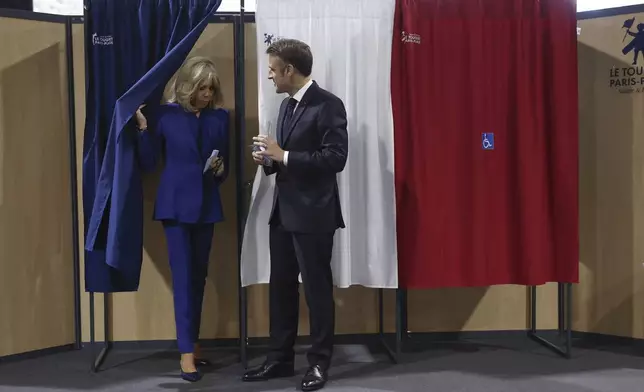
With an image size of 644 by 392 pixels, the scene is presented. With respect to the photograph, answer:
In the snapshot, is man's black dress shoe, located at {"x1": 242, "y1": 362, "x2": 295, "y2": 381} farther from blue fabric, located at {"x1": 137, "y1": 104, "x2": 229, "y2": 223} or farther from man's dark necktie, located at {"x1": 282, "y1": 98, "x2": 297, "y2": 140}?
man's dark necktie, located at {"x1": 282, "y1": 98, "x2": 297, "y2": 140}

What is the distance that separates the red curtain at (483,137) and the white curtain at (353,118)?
0.07 meters

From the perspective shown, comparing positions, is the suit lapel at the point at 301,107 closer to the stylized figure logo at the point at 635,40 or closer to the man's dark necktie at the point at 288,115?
the man's dark necktie at the point at 288,115

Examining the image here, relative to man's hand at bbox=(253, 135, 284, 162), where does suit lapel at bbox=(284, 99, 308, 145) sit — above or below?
above

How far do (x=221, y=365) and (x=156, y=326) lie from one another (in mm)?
531

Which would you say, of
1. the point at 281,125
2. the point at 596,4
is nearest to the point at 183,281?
the point at 281,125

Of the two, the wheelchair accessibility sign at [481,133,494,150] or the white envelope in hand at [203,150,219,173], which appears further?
the wheelchair accessibility sign at [481,133,494,150]

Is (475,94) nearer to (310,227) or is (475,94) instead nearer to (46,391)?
(310,227)

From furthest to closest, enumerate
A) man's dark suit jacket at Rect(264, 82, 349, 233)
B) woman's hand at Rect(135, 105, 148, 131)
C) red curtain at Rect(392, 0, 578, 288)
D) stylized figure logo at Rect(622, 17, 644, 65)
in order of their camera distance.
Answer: stylized figure logo at Rect(622, 17, 644, 65) < red curtain at Rect(392, 0, 578, 288) < woman's hand at Rect(135, 105, 148, 131) < man's dark suit jacket at Rect(264, 82, 349, 233)

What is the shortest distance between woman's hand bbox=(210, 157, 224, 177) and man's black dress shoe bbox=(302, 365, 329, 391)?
3.40ft

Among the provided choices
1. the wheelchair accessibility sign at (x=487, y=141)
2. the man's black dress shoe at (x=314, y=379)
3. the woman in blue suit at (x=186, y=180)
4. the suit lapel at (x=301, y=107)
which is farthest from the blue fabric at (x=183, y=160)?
the wheelchair accessibility sign at (x=487, y=141)

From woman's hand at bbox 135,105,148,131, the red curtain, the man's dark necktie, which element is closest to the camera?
the man's dark necktie

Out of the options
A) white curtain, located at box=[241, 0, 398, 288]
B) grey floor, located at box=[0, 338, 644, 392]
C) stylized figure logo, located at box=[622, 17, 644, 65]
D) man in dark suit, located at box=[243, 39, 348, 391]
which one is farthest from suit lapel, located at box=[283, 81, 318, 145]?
stylized figure logo, located at box=[622, 17, 644, 65]

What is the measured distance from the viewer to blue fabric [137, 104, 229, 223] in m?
3.07

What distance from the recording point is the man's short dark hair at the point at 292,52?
2881mm
